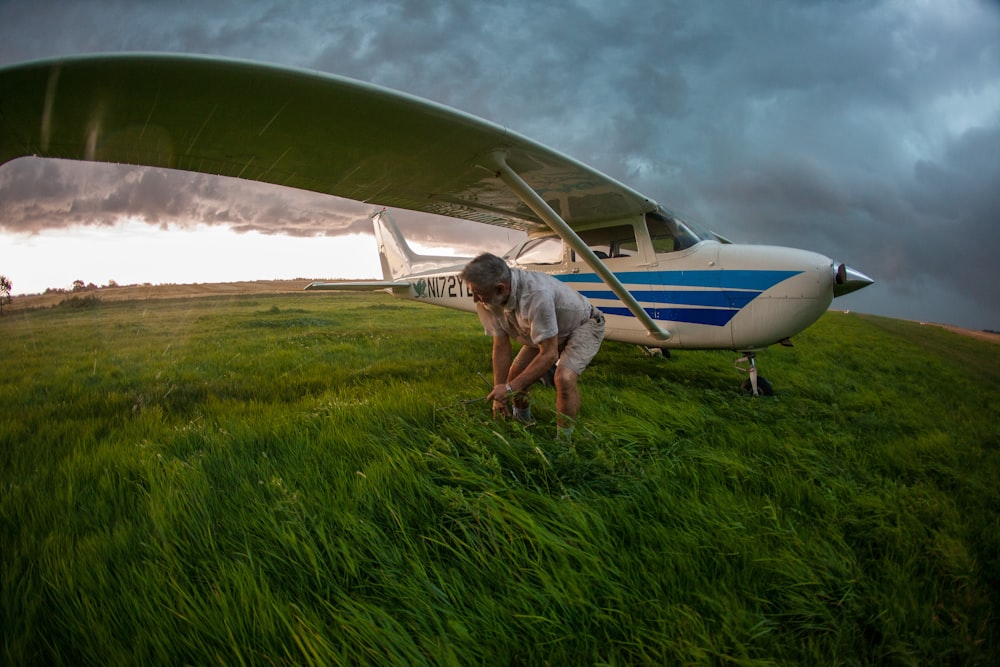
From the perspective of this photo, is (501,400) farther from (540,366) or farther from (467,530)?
(467,530)

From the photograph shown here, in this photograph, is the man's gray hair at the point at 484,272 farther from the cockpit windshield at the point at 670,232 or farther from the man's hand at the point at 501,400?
the cockpit windshield at the point at 670,232

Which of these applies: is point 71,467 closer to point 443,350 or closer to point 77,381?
point 77,381

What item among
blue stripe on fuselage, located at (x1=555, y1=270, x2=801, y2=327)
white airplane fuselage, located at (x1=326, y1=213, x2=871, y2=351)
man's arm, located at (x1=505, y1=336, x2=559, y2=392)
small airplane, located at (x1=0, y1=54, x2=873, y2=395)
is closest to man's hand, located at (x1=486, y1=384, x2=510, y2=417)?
man's arm, located at (x1=505, y1=336, x2=559, y2=392)

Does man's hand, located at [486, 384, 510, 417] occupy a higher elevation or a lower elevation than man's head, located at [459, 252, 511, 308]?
lower

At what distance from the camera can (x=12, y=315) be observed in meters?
1.71

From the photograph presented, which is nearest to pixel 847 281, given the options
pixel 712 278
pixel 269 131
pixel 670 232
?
pixel 712 278

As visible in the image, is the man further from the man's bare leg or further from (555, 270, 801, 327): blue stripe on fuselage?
(555, 270, 801, 327): blue stripe on fuselage

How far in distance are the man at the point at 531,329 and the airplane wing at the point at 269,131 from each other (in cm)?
141

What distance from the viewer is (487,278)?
2.50m

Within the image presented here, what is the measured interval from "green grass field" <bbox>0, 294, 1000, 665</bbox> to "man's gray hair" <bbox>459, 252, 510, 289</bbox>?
0.91m

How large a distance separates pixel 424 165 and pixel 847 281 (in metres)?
4.53

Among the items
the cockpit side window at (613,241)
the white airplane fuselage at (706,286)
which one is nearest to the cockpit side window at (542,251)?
the white airplane fuselage at (706,286)

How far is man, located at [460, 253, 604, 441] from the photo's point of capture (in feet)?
8.25

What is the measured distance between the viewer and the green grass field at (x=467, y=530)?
991 millimetres
